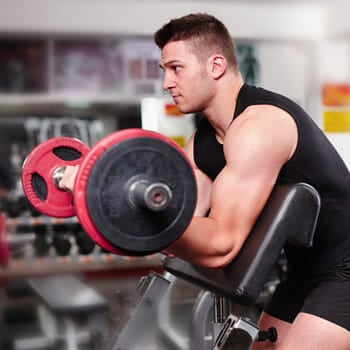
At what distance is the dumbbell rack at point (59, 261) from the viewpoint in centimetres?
477

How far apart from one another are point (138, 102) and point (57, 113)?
0.72m

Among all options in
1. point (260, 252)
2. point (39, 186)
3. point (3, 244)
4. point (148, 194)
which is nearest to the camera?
point (148, 194)

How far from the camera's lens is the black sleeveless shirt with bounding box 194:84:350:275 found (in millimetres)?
1539

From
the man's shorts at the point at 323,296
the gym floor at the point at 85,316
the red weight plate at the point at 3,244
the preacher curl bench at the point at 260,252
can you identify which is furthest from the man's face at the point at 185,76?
the red weight plate at the point at 3,244

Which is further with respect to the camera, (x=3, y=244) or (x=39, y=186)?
(x=3, y=244)

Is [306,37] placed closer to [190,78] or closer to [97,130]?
[97,130]

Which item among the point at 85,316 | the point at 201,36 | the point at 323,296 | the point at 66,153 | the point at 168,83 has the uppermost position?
the point at 201,36

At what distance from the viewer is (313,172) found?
158 centimetres

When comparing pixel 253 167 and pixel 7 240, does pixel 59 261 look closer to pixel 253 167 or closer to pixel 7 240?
pixel 7 240

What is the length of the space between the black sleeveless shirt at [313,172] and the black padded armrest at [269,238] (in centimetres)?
12

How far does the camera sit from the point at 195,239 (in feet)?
4.29

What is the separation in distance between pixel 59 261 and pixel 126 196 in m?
3.72

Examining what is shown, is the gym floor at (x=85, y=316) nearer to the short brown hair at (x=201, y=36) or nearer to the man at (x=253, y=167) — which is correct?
the man at (x=253, y=167)

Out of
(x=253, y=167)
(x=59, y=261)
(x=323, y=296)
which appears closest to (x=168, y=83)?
(x=253, y=167)
